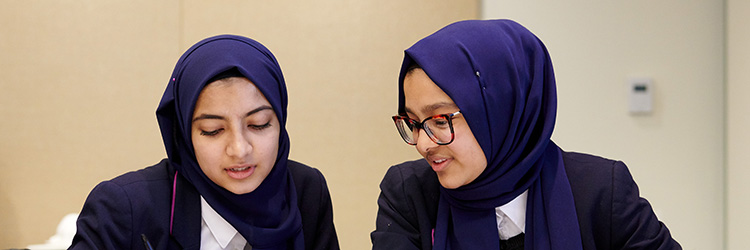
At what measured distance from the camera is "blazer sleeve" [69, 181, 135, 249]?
1415 millimetres

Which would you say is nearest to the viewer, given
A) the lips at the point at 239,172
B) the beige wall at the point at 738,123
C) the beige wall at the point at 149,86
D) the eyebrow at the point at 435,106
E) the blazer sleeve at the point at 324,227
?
the eyebrow at the point at 435,106

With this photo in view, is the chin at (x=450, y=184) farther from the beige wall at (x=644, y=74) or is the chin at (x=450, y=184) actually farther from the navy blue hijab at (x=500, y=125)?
the beige wall at (x=644, y=74)

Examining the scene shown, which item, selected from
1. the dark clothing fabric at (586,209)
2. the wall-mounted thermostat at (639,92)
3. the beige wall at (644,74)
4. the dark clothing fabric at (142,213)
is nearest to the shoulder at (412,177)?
the dark clothing fabric at (586,209)

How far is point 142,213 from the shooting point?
4.89ft

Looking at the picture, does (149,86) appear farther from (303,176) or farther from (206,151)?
(206,151)

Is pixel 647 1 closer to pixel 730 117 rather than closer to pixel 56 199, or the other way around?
pixel 730 117

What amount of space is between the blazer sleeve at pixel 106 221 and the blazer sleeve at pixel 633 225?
3.24 ft

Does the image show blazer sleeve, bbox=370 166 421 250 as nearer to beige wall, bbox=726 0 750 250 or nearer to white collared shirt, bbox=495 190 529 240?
white collared shirt, bbox=495 190 529 240

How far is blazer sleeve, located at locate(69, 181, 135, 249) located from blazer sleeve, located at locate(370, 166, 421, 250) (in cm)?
52

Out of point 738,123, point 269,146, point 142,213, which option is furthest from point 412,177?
point 738,123

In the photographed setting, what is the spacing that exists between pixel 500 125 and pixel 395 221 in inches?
12.5

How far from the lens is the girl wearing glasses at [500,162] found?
1.38 meters

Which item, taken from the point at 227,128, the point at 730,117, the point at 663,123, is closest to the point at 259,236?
the point at 227,128

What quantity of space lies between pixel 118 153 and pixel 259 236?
1.20 metres
